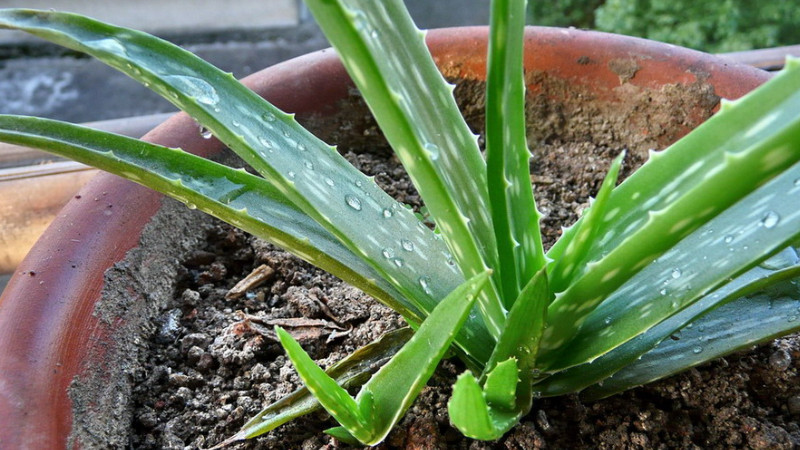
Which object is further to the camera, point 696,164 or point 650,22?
point 650,22

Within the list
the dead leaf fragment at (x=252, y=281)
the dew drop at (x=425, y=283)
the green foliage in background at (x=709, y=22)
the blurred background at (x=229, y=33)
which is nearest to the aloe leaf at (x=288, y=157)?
the dew drop at (x=425, y=283)

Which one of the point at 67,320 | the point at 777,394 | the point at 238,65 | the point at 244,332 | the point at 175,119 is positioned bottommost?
the point at 777,394

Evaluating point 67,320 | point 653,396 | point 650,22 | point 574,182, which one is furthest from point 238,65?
point 653,396

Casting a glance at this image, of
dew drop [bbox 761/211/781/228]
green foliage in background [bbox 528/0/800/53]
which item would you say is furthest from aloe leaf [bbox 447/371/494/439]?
green foliage in background [bbox 528/0/800/53]

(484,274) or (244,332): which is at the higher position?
(244,332)

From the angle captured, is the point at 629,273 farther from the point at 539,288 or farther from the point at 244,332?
the point at 244,332

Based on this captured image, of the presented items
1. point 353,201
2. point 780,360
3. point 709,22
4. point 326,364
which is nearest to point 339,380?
point 326,364
